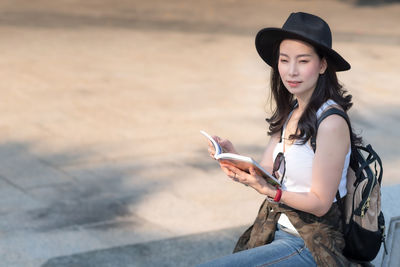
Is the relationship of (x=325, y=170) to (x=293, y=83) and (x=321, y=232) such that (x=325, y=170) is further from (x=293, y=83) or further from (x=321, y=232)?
(x=293, y=83)

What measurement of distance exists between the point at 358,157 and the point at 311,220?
316 mm

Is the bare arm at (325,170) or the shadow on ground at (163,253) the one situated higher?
the bare arm at (325,170)

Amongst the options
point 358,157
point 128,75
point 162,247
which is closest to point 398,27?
point 128,75

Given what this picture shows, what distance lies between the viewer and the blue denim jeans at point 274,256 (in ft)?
8.82

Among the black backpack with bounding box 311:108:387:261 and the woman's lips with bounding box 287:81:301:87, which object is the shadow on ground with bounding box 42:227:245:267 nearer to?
the black backpack with bounding box 311:108:387:261

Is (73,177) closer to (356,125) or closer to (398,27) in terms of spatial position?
(356,125)

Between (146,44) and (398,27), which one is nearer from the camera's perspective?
(146,44)

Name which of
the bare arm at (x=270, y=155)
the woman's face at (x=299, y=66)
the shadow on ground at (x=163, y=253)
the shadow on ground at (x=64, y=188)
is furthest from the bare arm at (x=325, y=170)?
the shadow on ground at (x=64, y=188)

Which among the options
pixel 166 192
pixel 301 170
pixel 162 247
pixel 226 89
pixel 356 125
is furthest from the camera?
pixel 226 89

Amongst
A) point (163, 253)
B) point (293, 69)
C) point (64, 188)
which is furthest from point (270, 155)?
point (64, 188)

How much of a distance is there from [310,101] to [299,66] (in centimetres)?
14

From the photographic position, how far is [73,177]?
5.56m

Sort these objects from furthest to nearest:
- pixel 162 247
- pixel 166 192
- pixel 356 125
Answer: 1. pixel 356 125
2. pixel 166 192
3. pixel 162 247

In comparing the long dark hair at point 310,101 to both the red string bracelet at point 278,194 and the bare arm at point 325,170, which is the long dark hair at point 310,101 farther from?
the red string bracelet at point 278,194
